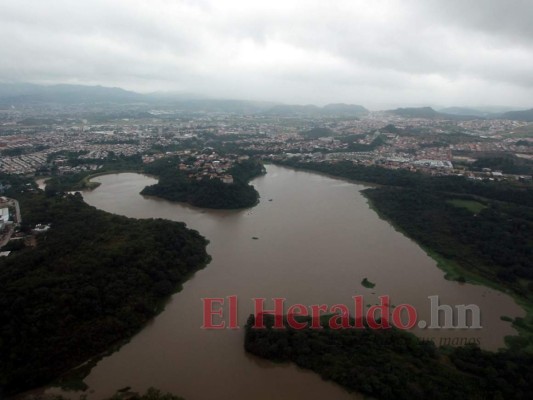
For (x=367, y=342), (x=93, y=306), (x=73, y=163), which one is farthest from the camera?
(x=73, y=163)

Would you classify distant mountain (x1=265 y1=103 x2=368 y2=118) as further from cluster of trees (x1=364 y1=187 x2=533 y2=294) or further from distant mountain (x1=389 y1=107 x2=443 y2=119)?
cluster of trees (x1=364 y1=187 x2=533 y2=294)

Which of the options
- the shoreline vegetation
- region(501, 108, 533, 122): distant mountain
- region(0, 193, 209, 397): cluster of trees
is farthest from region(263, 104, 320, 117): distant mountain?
region(0, 193, 209, 397): cluster of trees

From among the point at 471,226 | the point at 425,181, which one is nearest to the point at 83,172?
the point at 425,181

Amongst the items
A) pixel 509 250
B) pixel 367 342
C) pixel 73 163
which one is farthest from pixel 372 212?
pixel 73 163

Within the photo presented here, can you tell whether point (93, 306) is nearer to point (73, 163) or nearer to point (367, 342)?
point (367, 342)

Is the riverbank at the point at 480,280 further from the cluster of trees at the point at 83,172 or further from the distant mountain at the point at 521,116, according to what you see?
the distant mountain at the point at 521,116

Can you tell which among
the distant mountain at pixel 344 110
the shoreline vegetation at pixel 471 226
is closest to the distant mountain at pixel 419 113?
the distant mountain at pixel 344 110

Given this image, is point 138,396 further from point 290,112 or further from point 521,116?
point 290,112
